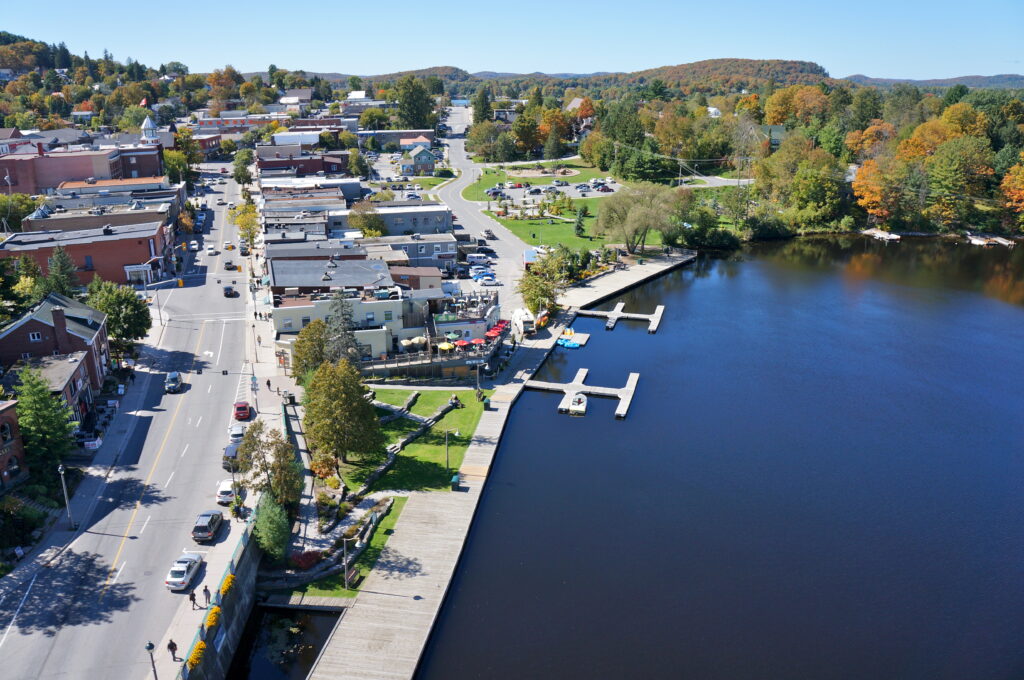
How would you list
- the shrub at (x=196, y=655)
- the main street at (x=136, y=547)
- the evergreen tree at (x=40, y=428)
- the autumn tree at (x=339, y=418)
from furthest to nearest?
1. the autumn tree at (x=339, y=418)
2. the evergreen tree at (x=40, y=428)
3. the main street at (x=136, y=547)
4. the shrub at (x=196, y=655)

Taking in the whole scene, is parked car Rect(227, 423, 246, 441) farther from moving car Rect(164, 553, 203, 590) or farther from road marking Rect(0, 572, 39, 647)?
road marking Rect(0, 572, 39, 647)

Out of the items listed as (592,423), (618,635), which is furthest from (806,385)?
(618,635)

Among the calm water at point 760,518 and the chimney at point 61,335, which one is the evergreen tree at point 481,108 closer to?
the calm water at point 760,518

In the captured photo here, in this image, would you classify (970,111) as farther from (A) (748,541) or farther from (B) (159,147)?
(B) (159,147)

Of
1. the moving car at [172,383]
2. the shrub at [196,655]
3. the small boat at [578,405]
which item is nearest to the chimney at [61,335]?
the moving car at [172,383]

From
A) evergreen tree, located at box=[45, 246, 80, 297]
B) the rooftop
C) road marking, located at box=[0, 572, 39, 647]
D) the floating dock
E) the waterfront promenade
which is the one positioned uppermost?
the rooftop

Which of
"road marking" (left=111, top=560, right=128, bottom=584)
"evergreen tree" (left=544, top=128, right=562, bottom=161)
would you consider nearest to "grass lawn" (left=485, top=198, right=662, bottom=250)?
"evergreen tree" (left=544, top=128, right=562, bottom=161)

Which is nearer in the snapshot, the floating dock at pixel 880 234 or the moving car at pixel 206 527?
the moving car at pixel 206 527
